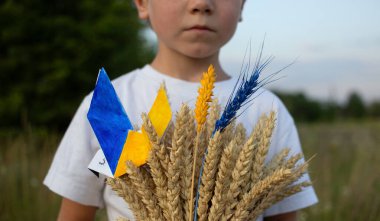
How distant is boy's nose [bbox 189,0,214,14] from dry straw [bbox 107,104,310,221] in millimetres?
463

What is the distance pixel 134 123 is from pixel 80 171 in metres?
0.28

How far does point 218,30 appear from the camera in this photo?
1595 mm

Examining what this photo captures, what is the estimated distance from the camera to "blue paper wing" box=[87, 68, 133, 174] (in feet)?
4.33

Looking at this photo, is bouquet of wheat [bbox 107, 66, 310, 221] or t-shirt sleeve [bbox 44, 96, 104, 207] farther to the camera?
t-shirt sleeve [bbox 44, 96, 104, 207]

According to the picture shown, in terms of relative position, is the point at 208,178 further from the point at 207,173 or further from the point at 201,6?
the point at 201,6

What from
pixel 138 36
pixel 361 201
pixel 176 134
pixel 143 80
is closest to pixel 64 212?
pixel 143 80

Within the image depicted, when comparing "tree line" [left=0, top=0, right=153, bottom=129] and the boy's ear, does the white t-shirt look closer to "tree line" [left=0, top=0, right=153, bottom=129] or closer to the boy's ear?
the boy's ear

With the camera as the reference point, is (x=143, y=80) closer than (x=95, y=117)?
No

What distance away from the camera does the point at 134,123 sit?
1696mm

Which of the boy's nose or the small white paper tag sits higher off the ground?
the boy's nose

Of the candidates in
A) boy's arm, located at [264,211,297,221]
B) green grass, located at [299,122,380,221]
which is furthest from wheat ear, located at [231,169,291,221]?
green grass, located at [299,122,380,221]

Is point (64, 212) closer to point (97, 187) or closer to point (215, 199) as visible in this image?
point (97, 187)

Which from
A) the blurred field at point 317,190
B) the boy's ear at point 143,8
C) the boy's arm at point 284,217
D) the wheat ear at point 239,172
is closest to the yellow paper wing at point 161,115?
the wheat ear at point 239,172

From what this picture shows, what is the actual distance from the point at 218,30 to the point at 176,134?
59cm
